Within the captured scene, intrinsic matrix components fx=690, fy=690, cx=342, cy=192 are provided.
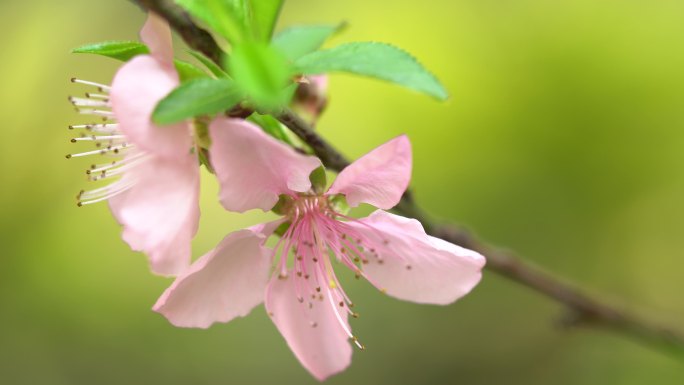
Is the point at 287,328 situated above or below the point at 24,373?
above

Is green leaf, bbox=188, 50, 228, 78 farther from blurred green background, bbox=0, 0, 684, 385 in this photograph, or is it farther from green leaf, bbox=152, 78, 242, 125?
blurred green background, bbox=0, 0, 684, 385

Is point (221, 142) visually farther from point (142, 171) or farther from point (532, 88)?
point (532, 88)

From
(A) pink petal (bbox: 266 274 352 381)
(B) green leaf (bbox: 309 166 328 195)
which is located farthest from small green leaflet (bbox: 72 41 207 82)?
(A) pink petal (bbox: 266 274 352 381)

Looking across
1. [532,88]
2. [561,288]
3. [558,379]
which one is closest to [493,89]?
[532,88]

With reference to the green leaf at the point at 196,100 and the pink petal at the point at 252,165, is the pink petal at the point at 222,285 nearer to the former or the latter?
the pink petal at the point at 252,165

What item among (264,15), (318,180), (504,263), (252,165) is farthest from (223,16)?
(504,263)
